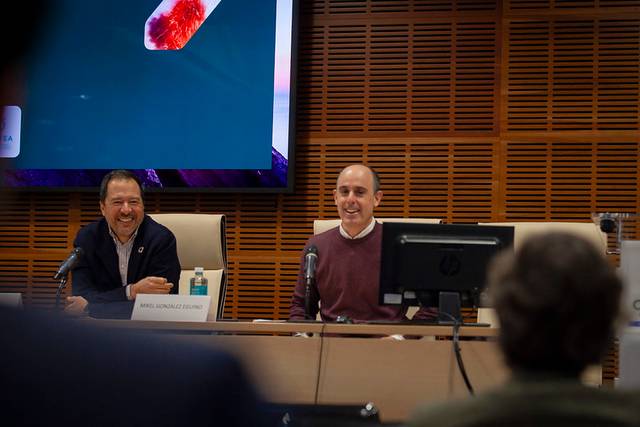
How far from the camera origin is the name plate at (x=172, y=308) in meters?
3.06

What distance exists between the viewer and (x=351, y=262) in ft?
14.0

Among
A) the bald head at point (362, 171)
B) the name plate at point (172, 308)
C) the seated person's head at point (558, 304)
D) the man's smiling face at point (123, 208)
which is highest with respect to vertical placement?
the bald head at point (362, 171)

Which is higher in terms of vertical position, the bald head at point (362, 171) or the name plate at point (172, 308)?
the bald head at point (362, 171)

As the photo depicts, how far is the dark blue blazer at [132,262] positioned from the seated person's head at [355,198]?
0.93 m

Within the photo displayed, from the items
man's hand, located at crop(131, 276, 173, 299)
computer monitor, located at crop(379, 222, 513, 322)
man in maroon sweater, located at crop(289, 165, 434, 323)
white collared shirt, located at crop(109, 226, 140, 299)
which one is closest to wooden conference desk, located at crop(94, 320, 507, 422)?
computer monitor, located at crop(379, 222, 513, 322)

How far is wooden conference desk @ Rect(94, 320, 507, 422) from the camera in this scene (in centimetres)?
283

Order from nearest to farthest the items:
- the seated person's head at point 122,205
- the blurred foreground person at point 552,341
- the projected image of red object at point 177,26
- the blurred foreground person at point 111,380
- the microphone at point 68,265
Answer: the blurred foreground person at point 111,380
the blurred foreground person at point 552,341
the microphone at point 68,265
the seated person's head at point 122,205
the projected image of red object at point 177,26

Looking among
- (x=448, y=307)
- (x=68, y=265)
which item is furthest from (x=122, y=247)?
(x=448, y=307)

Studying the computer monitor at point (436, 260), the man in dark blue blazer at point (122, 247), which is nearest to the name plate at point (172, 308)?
the computer monitor at point (436, 260)

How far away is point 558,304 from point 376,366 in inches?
77.8

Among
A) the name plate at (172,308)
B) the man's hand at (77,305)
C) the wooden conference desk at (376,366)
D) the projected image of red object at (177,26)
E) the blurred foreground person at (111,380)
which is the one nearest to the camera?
the blurred foreground person at (111,380)

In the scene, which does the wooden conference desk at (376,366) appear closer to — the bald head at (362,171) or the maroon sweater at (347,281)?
the maroon sweater at (347,281)

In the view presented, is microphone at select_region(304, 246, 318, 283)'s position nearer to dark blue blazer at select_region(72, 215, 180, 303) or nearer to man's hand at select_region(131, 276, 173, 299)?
man's hand at select_region(131, 276, 173, 299)

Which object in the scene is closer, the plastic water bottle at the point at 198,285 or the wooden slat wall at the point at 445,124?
the plastic water bottle at the point at 198,285
